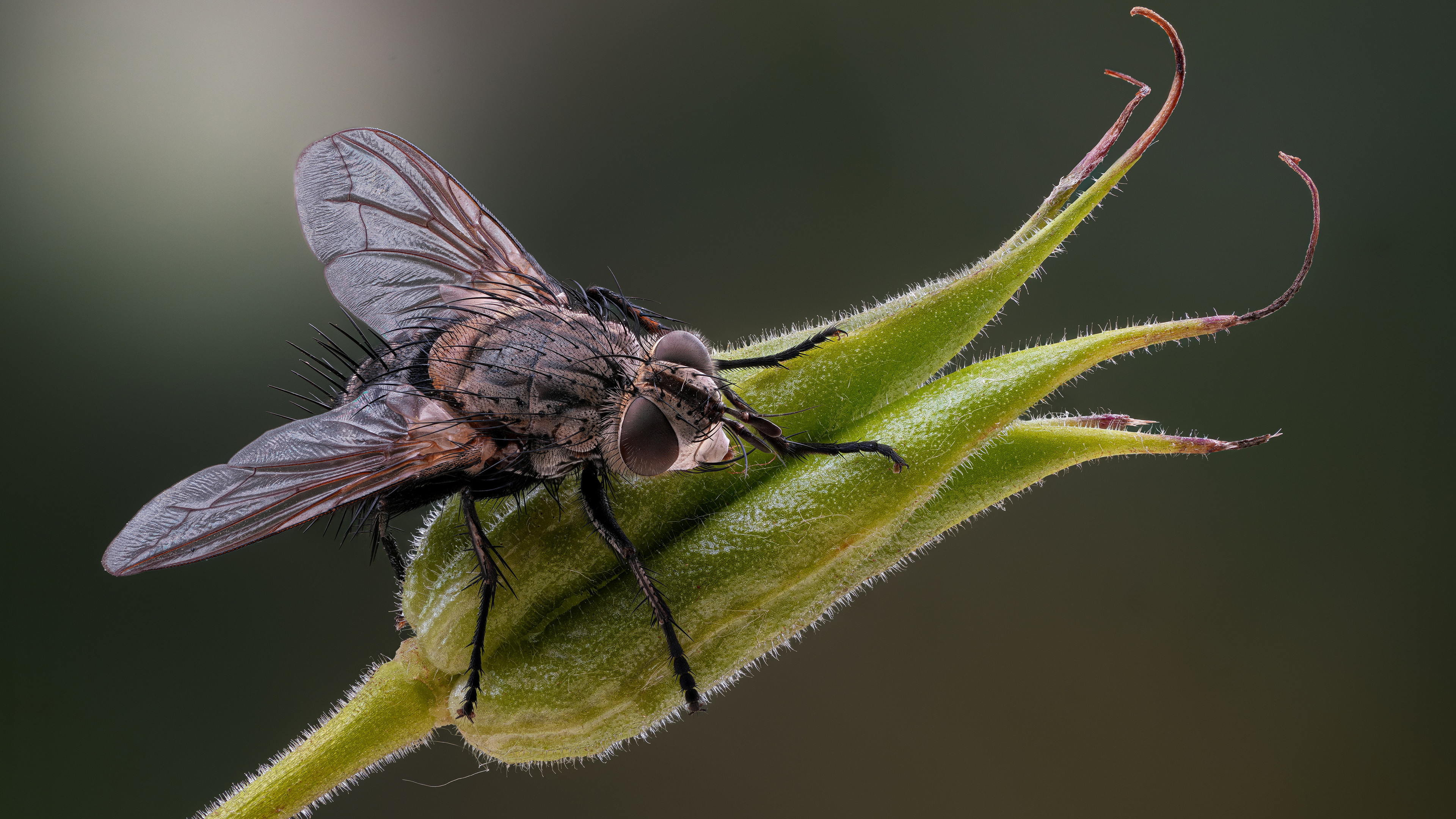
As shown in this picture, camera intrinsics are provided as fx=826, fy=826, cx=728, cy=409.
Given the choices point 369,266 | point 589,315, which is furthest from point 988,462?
point 369,266

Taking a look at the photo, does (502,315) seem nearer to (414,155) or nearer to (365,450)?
(365,450)

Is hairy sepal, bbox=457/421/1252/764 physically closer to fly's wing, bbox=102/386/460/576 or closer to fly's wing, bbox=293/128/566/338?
fly's wing, bbox=102/386/460/576

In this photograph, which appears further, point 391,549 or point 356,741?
point 391,549

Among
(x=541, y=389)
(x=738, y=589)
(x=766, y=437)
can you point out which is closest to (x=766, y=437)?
(x=766, y=437)

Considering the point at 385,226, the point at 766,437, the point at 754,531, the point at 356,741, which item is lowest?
the point at 356,741

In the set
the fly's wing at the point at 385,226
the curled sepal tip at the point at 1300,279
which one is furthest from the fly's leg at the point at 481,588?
the curled sepal tip at the point at 1300,279

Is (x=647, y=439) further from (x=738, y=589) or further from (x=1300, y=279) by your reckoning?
(x=1300, y=279)

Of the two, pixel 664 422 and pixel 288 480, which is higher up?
pixel 288 480

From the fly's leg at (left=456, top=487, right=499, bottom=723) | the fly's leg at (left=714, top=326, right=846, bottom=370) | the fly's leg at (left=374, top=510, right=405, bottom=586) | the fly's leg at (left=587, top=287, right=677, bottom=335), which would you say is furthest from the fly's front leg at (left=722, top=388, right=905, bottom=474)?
the fly's leg at (left=374, top=510, right=405, bottom=586)
